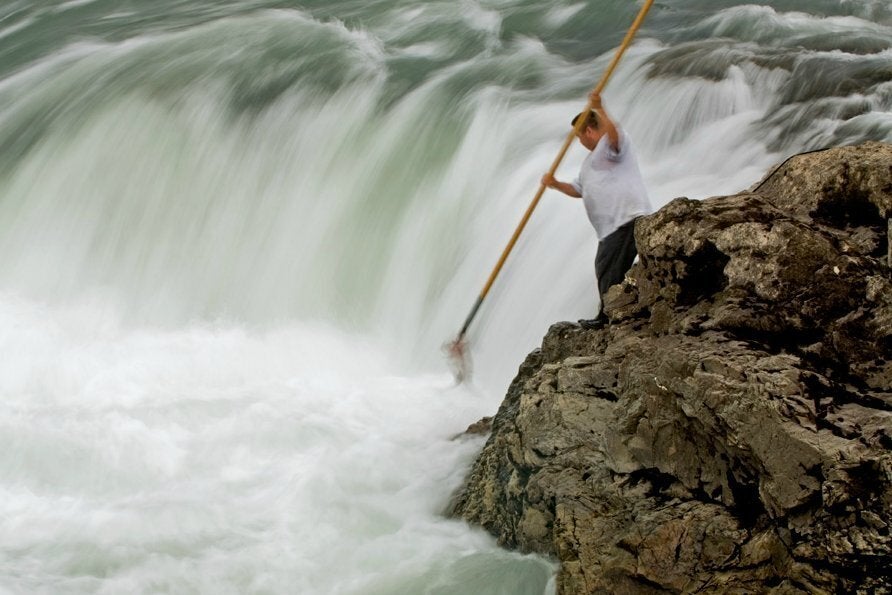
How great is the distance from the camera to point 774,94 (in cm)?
938

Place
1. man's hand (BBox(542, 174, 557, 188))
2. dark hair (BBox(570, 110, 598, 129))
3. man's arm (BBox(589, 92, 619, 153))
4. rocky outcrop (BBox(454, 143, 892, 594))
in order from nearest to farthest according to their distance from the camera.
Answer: rocky outcrop (BBox(454, 143, 892, 594)) < man's arm (BBox(589, 92, 619, 153)) < dark hair (BBox(570, 110, 598, 129)) < man's hand (BBox(542, 174, 557, 188))

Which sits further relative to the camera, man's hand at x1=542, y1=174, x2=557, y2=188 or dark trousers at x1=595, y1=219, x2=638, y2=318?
man's hand at x1=542, y1=174, x2=557, y2=188

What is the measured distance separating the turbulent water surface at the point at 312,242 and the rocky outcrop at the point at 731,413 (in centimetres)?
62

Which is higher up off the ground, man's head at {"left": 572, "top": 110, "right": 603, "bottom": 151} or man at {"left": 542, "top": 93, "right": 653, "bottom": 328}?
man's head at {"left": 572, "top": 110, "right": 603, "bottom": 151}

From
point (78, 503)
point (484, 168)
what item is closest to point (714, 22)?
point (484, 168)

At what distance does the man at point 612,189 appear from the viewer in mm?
6145

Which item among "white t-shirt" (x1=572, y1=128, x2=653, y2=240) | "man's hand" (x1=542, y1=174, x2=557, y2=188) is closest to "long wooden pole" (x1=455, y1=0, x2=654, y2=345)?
"man's hand" (x1=542, y1=174, x2=557, y2=188)

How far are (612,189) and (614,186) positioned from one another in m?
0.02

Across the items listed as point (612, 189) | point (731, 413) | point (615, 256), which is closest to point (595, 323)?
point (615, 256)

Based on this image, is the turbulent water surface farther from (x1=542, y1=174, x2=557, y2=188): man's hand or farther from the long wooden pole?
(x1=542, y1=174, x2=557, y2=188): man's hand

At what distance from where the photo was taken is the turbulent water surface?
21.1 feet

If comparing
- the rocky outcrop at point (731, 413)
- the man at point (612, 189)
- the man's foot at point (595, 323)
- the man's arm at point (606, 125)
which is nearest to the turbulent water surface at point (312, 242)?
the rocky outcrop at point (731, 413)

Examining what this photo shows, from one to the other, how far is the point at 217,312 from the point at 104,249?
1.71 metres

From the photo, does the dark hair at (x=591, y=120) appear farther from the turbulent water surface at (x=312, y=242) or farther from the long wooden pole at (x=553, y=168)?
the turbulent water surface at (x=312, y=242)
